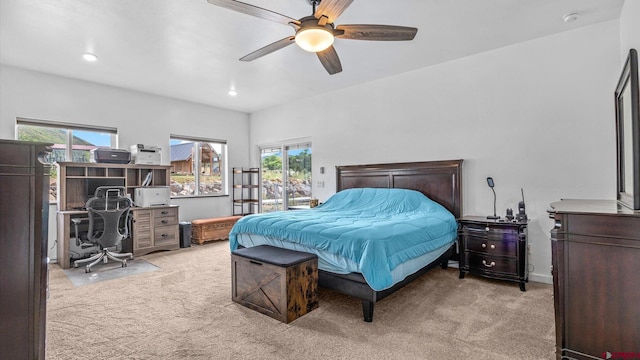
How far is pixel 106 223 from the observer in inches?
160

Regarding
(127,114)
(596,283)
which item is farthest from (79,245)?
(596,283)

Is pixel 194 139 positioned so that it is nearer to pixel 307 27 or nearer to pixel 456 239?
pixel 307 27

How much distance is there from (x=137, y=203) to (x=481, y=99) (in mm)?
5323

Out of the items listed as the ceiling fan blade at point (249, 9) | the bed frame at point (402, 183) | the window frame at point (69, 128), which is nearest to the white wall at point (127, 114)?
the window frame at point (69, 128)

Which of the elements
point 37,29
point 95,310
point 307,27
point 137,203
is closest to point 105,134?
point 137,203

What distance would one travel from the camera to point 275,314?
8.40 feet

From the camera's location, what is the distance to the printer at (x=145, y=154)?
5.02 meters

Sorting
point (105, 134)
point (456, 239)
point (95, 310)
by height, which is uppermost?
point (105, 134)

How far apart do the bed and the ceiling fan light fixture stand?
157 centimetres

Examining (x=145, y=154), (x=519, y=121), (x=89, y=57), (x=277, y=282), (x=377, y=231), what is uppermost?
(x=89, y=57)

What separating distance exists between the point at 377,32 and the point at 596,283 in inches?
86.0

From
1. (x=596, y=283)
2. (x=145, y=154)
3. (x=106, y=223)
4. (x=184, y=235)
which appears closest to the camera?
(x=596, y=283)

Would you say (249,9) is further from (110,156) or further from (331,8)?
(110,156)

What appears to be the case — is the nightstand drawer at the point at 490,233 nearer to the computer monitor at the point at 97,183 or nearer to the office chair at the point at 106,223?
the office chair at the point at 106,223
